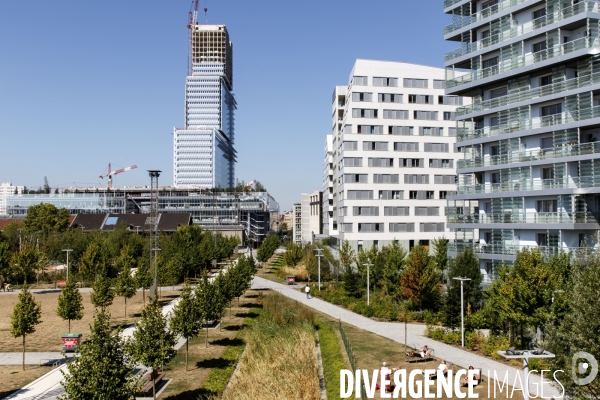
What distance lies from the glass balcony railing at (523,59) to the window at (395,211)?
2670 centimetres

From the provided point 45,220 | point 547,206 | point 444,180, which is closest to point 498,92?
point 547,206

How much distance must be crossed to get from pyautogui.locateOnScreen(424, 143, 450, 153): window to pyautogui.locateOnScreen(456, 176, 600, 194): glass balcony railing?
27.0m

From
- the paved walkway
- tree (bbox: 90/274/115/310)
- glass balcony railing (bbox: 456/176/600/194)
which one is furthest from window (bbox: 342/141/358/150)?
tree (bbox: 90/274/115/310)

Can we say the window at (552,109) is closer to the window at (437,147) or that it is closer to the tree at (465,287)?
the tree at (465,287)

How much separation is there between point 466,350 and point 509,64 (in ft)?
72.7

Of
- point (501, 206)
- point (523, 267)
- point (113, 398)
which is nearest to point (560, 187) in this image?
point (501, 206)

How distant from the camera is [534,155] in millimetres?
38125

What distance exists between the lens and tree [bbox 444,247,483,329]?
35.2m

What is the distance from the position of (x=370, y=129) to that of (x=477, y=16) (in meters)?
27.8

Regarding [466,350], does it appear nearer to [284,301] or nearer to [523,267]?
[523,267]

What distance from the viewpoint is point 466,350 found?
1190 inches

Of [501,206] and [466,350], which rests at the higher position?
[501,206]

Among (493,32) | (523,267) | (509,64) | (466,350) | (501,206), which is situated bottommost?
(466,350)

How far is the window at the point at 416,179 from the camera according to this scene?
70750mm
